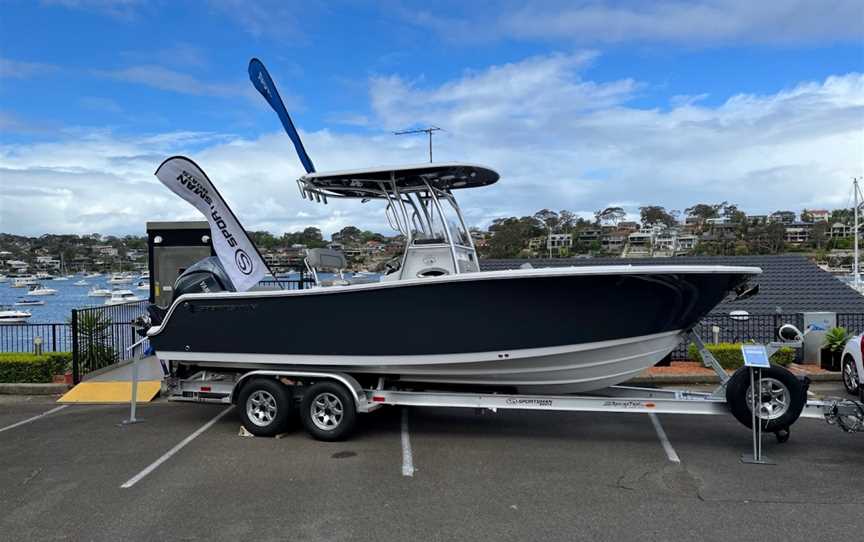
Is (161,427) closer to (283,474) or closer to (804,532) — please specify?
(283,474)

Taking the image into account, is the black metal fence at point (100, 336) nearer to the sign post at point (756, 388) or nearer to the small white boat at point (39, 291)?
the sign post at point (756, 388)

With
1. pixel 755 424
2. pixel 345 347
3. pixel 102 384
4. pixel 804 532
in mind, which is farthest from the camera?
pixel 102 384

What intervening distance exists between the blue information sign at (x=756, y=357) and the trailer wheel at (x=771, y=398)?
31 cm

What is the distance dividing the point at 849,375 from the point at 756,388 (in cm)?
404

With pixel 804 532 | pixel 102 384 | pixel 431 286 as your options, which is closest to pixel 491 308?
pixel 431 286

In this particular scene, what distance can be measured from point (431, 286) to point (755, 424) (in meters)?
3.15

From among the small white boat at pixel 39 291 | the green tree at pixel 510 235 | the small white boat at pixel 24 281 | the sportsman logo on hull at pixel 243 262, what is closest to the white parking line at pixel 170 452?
the sportsman logo on hull at pixel 243 262

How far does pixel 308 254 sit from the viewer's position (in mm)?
7387

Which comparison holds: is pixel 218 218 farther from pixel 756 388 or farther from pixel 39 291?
pixel 39 291

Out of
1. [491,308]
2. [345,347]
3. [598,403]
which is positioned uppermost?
[491,308]

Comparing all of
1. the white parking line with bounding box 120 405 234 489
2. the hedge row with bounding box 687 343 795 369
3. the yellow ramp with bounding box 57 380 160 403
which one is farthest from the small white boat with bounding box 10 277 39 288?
the hedge row with bounding box 687 343 795 369

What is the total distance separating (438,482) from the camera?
5.50 m

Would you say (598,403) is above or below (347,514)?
above

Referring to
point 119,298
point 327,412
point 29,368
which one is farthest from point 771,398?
point 119,298
